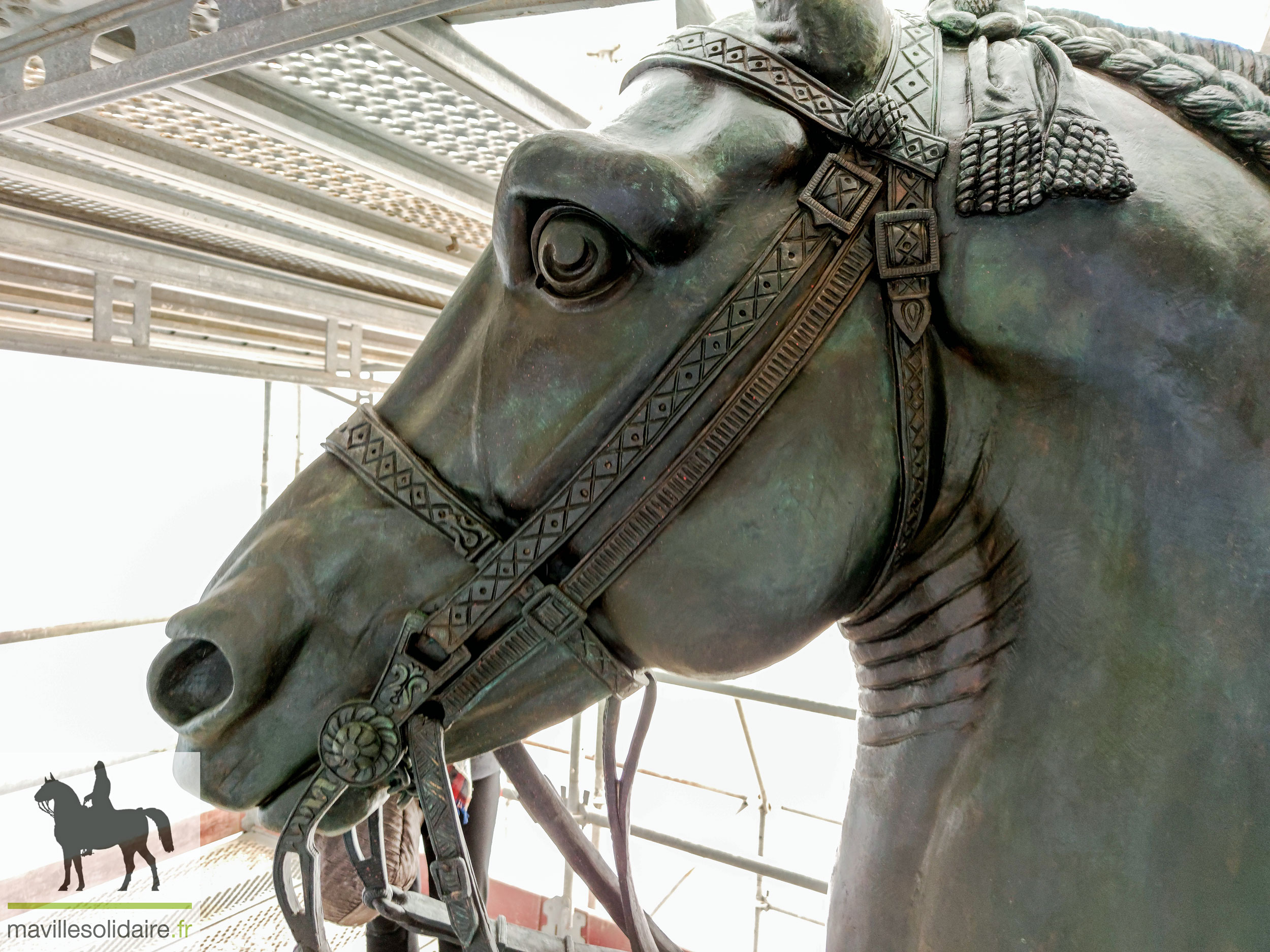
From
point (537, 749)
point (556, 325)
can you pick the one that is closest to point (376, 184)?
point (556, 325)

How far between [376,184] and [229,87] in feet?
1.76

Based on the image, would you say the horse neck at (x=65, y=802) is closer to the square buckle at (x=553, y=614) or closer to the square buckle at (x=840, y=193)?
the square buckle at (x=553, y=614)

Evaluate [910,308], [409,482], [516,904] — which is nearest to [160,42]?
[409,482]

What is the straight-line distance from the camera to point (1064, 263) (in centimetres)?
52

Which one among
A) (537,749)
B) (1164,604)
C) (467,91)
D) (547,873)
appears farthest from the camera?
(537,749)

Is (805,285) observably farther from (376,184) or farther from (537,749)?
(537,749)

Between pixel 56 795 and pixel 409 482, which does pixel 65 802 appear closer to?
pixel 56 795

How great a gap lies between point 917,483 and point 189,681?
0.58 m

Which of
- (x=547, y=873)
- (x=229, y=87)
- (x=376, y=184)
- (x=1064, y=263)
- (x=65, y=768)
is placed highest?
(x=1064, y=263)

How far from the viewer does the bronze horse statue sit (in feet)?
1.62

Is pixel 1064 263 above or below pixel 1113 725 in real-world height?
above

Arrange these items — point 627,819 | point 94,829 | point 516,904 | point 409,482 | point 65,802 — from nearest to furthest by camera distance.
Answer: point 409,482 → point 627,819 → point 65,802 → point 94,829 → point 516,904

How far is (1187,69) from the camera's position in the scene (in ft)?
1.92

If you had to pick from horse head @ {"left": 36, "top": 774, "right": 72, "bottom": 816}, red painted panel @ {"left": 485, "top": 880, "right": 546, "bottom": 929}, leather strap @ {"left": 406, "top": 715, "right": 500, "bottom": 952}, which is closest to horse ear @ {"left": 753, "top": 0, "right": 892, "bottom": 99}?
leather strap @ {"left": 406, "top": 715, "right": 500, "bottom": 952}
